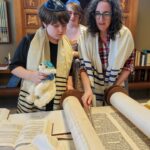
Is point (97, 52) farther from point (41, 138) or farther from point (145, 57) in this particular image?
point (145, 57)

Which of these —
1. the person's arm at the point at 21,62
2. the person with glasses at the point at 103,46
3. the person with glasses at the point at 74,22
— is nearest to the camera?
the person's arm at the point at 21,62

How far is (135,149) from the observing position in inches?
26.9

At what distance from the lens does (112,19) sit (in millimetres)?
1185

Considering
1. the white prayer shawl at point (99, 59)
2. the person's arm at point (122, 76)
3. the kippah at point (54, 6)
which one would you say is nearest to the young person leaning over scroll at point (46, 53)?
the kippah at point (54, 6)

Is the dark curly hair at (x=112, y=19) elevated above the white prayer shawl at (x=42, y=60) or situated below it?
above

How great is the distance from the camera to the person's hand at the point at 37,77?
0.91 m

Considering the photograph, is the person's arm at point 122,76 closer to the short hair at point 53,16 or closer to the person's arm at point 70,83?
the person's arm at point 70,83

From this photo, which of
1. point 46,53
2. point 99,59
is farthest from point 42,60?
point 99,59

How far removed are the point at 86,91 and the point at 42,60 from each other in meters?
0.28

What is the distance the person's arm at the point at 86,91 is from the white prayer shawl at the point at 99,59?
3 centimetres

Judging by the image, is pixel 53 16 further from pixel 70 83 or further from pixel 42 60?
pixel 70 83

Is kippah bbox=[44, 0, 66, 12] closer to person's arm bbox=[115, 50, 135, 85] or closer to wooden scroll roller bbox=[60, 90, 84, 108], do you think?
wooden scroll roller bbox=[60, 90, 84, 108]

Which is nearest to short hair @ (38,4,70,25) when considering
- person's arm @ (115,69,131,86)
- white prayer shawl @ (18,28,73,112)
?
white prayer shawl @ (18,28,73,112)

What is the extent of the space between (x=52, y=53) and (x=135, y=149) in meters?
0.66
